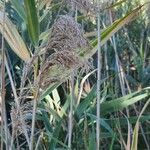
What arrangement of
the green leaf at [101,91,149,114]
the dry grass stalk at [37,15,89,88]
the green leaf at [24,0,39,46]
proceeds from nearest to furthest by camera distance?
the dry grass stalk at [37,15,89,88] → the green leaf at [24,0,39,46] → the green leaf at [101,91,149,114]

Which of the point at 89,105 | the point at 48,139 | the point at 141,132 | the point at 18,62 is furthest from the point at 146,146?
the point at 18,62

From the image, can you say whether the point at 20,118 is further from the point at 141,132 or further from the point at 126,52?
the point at 126,52

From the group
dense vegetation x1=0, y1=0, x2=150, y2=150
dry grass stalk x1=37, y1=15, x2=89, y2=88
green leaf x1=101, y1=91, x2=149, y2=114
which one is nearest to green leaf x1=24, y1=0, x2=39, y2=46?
dense vegetation x1=0, y1=0, x2=150, y2=150

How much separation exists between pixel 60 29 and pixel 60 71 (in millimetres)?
94

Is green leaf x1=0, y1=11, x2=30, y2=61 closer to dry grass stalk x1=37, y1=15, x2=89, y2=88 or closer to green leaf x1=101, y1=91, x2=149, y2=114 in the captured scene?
dry grass stalk x1=37, y1=15, x2=89, y2=88

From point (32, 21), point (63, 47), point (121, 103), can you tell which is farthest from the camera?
point (121, 103)

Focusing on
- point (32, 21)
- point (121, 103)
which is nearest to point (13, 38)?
point (32, 21)

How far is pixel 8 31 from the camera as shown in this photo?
102cm

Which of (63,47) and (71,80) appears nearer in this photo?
(63,47)

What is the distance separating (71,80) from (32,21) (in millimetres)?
171

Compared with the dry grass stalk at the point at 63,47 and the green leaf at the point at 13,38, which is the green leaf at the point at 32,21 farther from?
the dry grass stalk at the point at 63,47

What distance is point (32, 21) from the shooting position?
98cm

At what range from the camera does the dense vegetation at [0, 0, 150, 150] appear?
0.79m

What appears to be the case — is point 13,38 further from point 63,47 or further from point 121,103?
point 121,103
